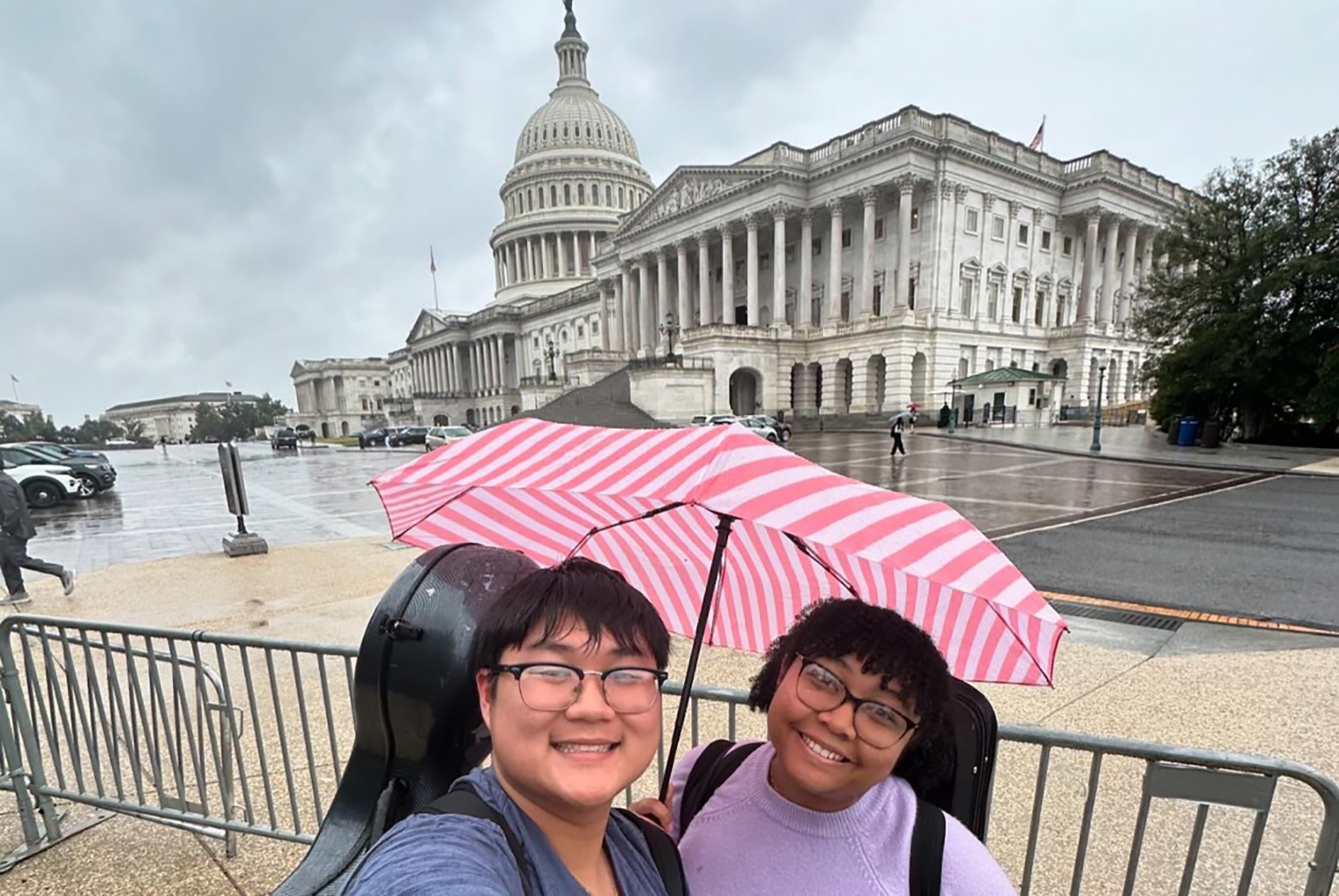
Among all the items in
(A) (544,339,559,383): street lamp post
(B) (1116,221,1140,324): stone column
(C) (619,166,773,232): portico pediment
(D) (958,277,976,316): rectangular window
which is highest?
(C) (619,166,773,232): portico pediment

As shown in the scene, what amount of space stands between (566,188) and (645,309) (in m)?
30.4

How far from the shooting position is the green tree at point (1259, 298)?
1988cm

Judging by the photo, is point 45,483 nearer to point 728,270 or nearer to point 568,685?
point 568,685

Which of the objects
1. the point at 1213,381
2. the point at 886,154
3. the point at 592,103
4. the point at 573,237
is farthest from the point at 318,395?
the point at 1213,381

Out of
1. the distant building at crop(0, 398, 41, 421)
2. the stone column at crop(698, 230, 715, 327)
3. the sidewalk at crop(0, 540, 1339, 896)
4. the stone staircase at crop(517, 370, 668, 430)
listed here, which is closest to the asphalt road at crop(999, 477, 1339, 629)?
the sidewalk at crop(0, 540, 1339, 896)

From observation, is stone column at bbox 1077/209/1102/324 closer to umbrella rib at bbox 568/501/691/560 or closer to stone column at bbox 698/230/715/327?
stone column at bbox 698/230/715/327

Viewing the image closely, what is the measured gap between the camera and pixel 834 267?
1689 inches

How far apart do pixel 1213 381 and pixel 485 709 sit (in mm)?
28720

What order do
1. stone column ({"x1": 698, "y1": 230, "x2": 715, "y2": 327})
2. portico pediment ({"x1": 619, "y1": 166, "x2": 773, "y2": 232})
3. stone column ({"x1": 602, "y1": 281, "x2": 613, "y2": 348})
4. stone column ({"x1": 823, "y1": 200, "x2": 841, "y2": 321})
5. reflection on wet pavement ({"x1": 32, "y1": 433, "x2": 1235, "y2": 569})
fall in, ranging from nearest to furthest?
reflection on wet pavement ({"x1": 32, "y1": 433, "x2": 1235, "y2": 569}) < stone column ({"x1": 823, "y1": 200, "x2": 841, "y2": 321}) < portico pediment ({"x1": 619, "y1": 166, "x2": 773, "y2": 232}) < stone column ({"x1": 698, "y1": 230, "x2": 715, "y2": 327}) < stone column ({"x1": 602, "y1": 281, "x2": 613, "y2": 348})

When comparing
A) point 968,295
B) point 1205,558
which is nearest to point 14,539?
point 1205,558

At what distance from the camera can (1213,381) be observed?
2205cm

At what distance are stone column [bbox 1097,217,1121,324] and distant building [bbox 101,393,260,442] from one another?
138 m

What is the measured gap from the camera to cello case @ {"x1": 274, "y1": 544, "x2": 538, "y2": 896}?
1420mm

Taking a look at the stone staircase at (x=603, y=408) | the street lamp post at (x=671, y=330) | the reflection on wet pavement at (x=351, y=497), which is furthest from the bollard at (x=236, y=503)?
the street lamp post at (x=671, y=330)
